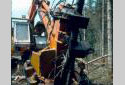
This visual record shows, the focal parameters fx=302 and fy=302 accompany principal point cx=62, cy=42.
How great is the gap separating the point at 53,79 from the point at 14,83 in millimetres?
2165

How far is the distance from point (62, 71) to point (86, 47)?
2.74 ft

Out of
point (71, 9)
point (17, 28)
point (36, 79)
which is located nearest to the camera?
point (71, 9)

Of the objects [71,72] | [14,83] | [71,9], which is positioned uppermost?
[71,9]

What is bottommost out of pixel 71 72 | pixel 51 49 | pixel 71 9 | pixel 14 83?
pixel 14 83

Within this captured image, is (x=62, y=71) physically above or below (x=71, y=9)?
below

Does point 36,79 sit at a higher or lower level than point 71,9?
lower

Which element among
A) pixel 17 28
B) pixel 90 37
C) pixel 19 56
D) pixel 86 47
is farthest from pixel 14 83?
pixel 90 37

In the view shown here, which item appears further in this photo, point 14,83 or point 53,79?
point 14,83

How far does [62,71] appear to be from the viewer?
23.9 ft

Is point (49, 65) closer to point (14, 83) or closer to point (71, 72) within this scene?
point (71, 72)

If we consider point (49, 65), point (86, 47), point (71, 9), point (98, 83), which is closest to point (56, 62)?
point (49, 65)

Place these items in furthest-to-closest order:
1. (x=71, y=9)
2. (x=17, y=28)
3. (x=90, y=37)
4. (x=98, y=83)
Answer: (x=90, y=37)
(x=17, y=28)
(x=98, y=83)
(x=71, y=9)

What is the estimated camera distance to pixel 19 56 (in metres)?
9.74

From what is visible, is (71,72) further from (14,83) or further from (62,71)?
(14,83)
